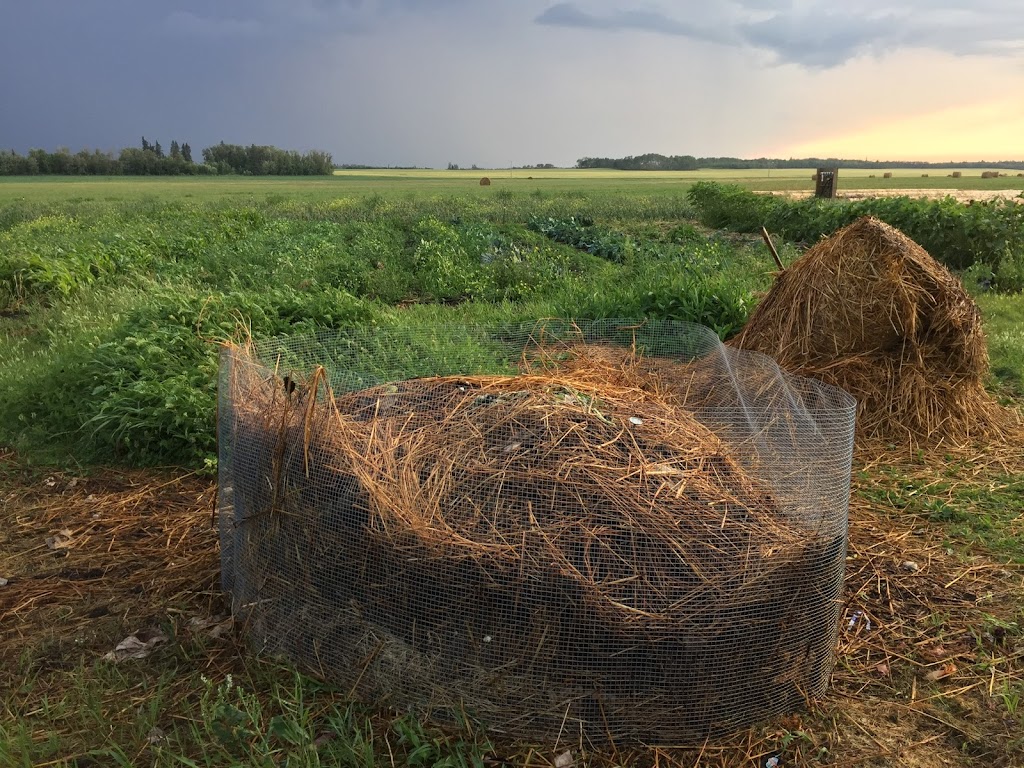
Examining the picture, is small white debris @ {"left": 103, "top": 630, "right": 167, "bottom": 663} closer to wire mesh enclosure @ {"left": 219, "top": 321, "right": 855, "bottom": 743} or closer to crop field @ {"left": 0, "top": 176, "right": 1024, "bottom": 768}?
crop field @ {"left": 0, "top": 176, "right": 1024, "bottom": 768}

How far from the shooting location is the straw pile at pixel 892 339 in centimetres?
523

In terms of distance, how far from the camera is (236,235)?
624 inches

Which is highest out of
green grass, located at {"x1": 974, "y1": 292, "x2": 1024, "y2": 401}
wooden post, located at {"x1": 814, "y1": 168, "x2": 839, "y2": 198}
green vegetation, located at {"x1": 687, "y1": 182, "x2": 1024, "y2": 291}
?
wooden post, located at {"x1": 814, "y1": 168, "x2": 839, "y2": 198}

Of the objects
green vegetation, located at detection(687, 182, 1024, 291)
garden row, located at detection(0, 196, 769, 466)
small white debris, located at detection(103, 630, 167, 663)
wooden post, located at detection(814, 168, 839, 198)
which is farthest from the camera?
wooden post, located at detection(814, 168, 839, 198)

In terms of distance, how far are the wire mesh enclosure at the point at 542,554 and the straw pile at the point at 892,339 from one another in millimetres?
2585

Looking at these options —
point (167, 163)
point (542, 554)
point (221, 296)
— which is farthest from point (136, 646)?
point (167, 163)

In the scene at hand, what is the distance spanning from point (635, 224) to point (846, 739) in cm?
1906

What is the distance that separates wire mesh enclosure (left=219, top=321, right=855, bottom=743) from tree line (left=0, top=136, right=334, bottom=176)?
84306mm

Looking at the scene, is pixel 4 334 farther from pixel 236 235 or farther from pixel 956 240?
pixel 956 240

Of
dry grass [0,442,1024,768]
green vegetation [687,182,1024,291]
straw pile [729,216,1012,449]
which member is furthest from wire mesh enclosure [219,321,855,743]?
green vegetation [687,182,1024,291]

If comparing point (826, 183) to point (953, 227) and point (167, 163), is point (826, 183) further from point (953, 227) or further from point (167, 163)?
point (167, 163)

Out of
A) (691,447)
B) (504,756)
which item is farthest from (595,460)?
(504,756)

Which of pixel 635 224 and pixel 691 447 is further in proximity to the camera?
pixel 635 224

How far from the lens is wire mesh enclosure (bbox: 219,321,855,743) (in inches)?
91.0
